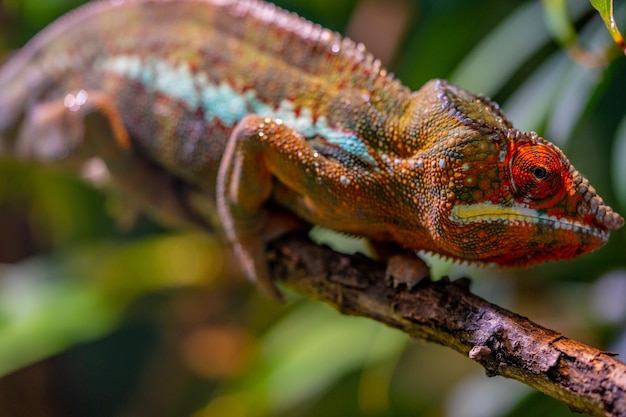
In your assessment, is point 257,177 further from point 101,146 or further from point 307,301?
point 307,301

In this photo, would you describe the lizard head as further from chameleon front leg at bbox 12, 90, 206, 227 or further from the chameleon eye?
chameleon front leg at bbox 12, 90, 206, 227

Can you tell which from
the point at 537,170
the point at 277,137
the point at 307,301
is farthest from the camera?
the point at 307,301

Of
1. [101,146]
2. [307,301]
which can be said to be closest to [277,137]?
[101,146]

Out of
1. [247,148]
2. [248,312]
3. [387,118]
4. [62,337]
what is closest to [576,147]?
[387,118]

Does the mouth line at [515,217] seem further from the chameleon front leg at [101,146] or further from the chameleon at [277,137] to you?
the chameleon front leg at [101,146]

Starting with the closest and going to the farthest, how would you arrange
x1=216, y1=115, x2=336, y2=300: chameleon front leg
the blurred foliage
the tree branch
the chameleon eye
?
the tree branch → the chameleon eye → x1=216, y1=115, x2=336, y2=300: chameleon front leg → the blurred foliage

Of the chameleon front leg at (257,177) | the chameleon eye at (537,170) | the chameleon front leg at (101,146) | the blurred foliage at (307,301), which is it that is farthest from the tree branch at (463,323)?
the chameleon front leg at (101,146)

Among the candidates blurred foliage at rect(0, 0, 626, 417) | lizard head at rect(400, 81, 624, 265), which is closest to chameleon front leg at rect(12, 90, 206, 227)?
blurred foliage at rect(0, 0, 626, 417)
